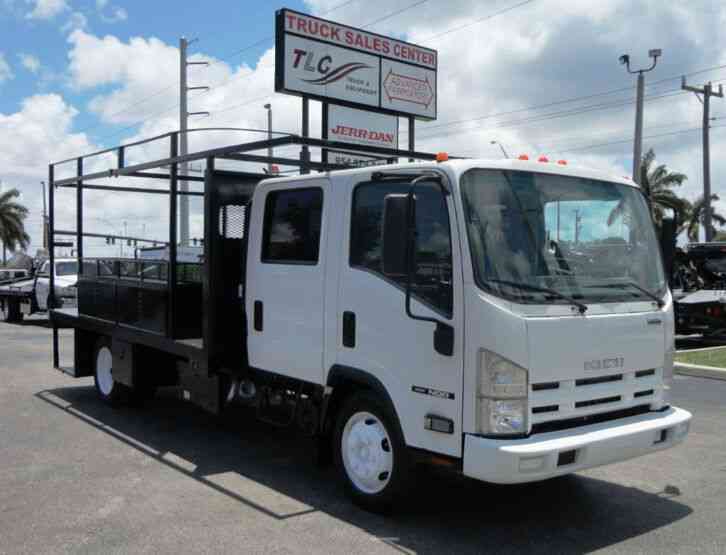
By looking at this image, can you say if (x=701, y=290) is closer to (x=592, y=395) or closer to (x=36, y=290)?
(x=592, y=395)

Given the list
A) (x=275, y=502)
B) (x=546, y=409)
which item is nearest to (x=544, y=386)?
(x=546, y=409)

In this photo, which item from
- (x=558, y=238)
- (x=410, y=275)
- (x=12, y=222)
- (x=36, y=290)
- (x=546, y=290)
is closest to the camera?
(x=546, y=290)

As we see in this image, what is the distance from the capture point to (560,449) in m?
4.50

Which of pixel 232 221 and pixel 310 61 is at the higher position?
pixel 310 61

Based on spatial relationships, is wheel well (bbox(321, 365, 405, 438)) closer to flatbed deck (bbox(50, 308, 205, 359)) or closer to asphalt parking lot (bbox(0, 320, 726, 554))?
asphalt parking lot (bbox(0, 320, 726, 554))

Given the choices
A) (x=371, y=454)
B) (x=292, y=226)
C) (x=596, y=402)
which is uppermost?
(x=292, y=226)

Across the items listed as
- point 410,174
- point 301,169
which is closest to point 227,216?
point 301,169

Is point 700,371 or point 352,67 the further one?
point 352,67

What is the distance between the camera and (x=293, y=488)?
593cm

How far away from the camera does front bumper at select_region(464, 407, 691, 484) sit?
14.4 ft

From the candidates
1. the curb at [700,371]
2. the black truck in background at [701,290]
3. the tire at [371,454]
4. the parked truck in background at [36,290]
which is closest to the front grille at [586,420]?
the tire at [371,454]

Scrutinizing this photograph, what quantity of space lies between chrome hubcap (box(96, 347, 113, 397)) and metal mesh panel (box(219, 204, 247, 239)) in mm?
3068

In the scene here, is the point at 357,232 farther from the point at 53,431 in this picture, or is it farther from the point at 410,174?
the point at 53,431

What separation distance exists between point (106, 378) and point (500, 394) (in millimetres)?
6036
